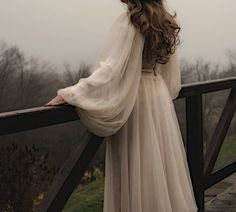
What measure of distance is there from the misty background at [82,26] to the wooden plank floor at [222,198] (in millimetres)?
5670

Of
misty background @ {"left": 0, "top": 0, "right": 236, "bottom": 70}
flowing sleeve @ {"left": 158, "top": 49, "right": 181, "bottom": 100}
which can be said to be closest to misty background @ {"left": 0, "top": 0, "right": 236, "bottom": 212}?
misty background @ {"left": 0, "top": 0, "right": 236, "bottom": 70}

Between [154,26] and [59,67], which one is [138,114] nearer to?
[154,26]

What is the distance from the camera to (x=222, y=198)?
374 cm

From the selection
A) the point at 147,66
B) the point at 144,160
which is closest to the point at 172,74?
the point at 147,66

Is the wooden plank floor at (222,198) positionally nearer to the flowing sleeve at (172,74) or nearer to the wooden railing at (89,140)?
the wooden railing at (89,140)

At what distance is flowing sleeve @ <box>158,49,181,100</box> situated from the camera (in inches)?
101

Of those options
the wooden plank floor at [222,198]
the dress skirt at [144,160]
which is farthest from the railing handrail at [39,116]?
the wooden plank floor at [222,198]

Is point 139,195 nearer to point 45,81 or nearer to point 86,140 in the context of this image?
point 86,140

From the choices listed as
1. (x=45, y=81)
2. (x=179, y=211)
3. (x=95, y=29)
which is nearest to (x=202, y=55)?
(x=95, y=29)

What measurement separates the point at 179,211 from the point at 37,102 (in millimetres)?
4597

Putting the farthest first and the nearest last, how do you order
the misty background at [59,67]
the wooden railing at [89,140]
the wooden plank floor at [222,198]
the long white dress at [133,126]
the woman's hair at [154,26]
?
the misty background at [59,67] → the wooden plank floor at [222,198] → the woman's hair at [154,26] → the long white dress at [133,126] → the wooden railing at [89,140]

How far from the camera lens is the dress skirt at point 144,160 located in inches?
90.7

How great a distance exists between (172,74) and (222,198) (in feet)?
4.67

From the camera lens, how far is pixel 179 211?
245 centimetres
